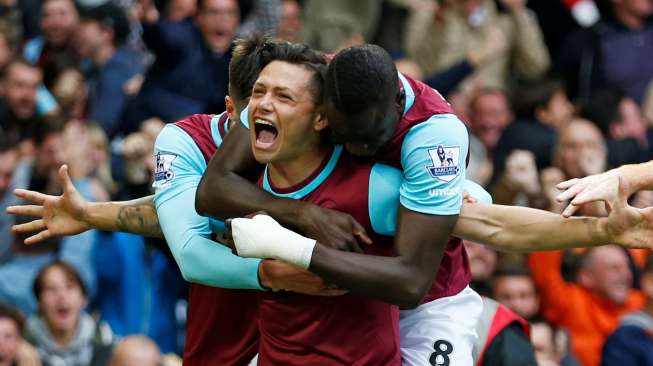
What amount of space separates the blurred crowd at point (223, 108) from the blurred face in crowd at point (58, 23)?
0.04 feet

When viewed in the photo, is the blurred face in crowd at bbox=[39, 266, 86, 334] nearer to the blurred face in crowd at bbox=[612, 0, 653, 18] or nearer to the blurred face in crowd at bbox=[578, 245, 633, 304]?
the blurred face in crowd at bbox=[578, 245, 633, 304]

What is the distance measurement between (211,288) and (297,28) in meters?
5.18

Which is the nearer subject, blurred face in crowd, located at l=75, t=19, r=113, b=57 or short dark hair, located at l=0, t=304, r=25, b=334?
short dark hair, located at l=0, t=304, r=25, b=334

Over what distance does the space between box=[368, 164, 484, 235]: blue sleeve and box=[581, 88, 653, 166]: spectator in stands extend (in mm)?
4728

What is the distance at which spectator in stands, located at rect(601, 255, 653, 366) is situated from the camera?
8.40 m

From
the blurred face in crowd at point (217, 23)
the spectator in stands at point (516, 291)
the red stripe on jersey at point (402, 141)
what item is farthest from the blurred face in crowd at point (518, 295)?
the red stripe on jersey at point (402, 141)

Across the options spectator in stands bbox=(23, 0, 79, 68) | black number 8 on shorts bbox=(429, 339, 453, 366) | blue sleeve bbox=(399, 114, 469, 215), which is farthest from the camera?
spectator in stands bbox=(23, 0, 79, 68)

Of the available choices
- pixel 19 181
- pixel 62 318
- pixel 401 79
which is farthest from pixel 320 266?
pixel 19 181

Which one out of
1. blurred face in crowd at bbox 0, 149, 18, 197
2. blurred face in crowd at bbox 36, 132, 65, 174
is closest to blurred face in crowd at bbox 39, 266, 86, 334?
blurred face in crowd at bbox 0, 149, 18, 197

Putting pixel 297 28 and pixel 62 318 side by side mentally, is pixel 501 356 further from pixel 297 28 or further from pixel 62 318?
pixel 297 28

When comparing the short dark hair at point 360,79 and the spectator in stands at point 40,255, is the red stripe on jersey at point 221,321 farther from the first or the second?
the spectator in stands at point 40,255

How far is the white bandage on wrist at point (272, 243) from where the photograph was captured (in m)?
5.43

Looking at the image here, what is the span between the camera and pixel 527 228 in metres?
5.80

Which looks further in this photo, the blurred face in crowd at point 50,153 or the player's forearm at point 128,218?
the blurred face in crowd at point 50,153
